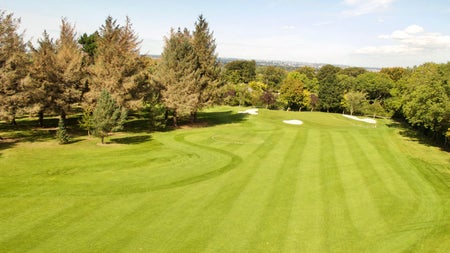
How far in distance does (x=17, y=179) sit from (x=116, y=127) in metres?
10.8

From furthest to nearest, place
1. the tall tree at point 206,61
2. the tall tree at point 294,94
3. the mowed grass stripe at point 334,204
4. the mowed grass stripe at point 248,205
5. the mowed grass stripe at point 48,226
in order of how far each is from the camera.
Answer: the tall tree at point 294,94 → the tall tree at point 206,61 → the mowed grass stripe at point 334,204 → the mowed grass stripe at point 248,205 → the mowed grass stripe at point 48,226

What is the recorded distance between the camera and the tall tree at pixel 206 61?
44031 millimetres

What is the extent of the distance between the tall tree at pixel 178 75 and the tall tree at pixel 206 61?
7.24 ft

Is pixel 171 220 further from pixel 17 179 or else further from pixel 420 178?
pixel 420 178

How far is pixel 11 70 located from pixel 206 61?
2419cm

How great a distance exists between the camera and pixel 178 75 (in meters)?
40.9


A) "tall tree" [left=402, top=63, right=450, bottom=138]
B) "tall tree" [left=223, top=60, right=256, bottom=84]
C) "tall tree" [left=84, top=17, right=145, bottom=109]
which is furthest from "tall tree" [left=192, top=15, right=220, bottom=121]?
"tall tree" [left=223, top=60, right=256, bottom=84]

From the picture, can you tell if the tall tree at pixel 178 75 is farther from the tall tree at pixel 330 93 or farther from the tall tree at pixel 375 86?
the tall tree at pixel 375 86

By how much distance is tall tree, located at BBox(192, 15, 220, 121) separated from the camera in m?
44.0

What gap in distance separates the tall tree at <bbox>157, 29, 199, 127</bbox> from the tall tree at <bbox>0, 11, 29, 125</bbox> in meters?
15.6

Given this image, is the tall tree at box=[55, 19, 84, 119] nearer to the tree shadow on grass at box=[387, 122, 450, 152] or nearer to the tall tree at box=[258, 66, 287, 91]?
the tree shadow on grass at box=[387, 122, 450, 152]

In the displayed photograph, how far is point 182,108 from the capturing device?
3969 centimetres

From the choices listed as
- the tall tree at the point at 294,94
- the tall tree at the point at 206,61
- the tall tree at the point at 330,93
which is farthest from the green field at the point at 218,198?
the tall tree at the point at 330,93

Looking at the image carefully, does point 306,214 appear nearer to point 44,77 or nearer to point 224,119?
point 44,77
